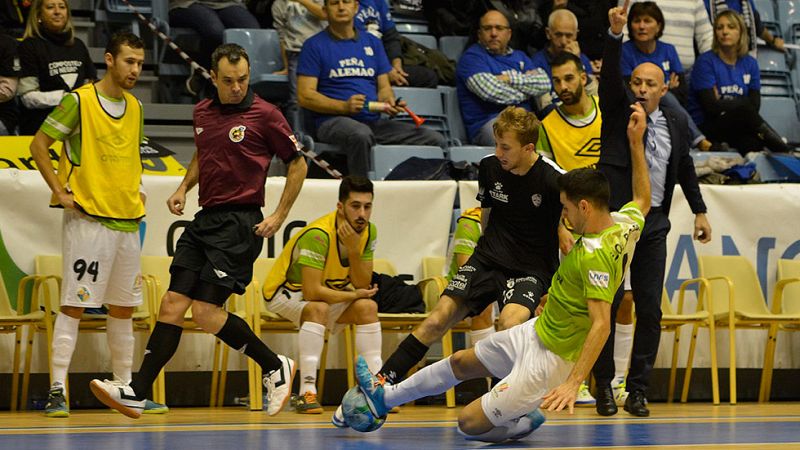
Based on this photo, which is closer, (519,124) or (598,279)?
(598,279)

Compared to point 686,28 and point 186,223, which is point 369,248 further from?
point 686,28

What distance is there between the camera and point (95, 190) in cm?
746

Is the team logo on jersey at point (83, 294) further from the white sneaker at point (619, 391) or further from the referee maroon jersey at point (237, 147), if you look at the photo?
the white sneaker at point (619, 391)

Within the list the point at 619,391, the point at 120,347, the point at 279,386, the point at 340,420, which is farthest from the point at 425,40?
the point at 340,420

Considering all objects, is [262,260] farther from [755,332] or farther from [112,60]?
[755,332]

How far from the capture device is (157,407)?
7695 millimetres

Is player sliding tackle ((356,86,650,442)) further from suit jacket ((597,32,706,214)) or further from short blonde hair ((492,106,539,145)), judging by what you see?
suit jacket ((597,32,706,214))

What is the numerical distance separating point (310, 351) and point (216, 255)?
53.9 inches

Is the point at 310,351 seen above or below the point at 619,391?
above

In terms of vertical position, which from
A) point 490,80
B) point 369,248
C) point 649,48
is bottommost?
point 369,248

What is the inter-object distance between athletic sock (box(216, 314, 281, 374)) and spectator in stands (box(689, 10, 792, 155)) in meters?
6.00

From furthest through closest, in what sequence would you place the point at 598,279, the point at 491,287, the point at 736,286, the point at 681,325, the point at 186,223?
the point at 736,286 → the point at 681,325 → the point at 186,223 → the point at 491,287 → the point at 598,279

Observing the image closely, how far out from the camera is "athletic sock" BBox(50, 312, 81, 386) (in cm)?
746

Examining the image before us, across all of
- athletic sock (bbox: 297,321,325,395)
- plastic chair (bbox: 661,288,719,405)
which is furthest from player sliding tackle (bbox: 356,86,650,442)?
plastic chair (bbox: 661,288,719,405)
